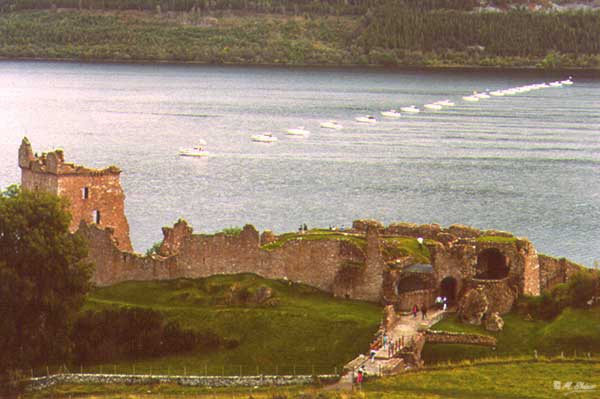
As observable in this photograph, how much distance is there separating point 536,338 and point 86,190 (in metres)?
24.7

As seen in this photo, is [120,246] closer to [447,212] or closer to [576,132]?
[447,212]

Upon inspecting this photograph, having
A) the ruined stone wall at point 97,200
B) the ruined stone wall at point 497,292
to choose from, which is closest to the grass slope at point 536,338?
the ruined stone wall at point 497,292

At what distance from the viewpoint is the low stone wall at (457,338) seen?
2168 inches

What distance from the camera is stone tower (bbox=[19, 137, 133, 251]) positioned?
68.8 m

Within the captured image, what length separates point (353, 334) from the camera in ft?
185

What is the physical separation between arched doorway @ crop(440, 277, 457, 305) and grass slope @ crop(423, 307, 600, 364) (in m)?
3.19

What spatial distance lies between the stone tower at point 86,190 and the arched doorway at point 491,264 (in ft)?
57.9

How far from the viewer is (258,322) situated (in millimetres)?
58250

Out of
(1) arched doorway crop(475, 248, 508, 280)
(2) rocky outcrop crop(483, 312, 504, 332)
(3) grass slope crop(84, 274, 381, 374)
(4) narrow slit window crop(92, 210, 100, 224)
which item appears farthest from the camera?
(4) narrow slit window crop(92, 210, 100, 224)

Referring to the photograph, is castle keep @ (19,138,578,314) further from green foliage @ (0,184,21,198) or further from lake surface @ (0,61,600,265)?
lake surface @ (0,61,600,265)

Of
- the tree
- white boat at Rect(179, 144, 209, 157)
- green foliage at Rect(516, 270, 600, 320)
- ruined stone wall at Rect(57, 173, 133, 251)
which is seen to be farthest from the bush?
white boat at Rect(179, 144, 209, 157)

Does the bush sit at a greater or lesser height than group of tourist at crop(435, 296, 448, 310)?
lesser

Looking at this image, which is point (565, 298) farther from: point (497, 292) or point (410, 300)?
point (410, 300)

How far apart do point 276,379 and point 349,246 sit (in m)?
10.2
